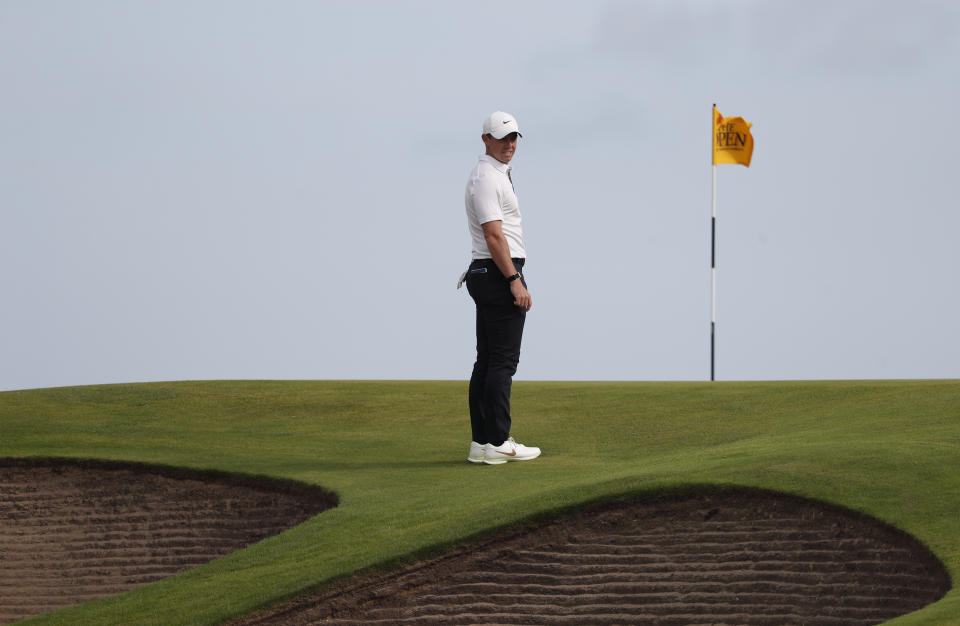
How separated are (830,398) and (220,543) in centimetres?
765

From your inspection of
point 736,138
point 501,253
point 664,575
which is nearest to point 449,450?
point 501,253

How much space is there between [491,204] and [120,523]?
4833mm

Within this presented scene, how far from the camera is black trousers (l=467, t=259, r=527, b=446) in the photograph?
1118 cm

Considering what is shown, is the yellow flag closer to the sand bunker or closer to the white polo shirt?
the white polo shirt

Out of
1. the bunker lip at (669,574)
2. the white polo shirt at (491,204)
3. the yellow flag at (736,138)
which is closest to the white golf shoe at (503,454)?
the white polo shirt at (491,204)

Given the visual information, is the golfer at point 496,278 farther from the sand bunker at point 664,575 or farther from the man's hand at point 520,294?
the sand bunker at point 664,575

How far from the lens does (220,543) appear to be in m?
10.9

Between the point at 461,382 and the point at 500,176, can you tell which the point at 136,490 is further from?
the point at 461,382

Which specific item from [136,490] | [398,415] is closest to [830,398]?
[398,415]

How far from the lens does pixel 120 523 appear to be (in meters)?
11.6

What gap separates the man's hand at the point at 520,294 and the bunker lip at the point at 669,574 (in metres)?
2.65

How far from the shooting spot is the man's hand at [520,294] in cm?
1101

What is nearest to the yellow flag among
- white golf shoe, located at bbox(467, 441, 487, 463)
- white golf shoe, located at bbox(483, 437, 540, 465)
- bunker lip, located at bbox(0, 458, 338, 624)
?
white golf shoe, located at bbox(483, 437, 540, 465)

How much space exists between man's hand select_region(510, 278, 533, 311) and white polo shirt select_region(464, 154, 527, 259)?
0.36m
